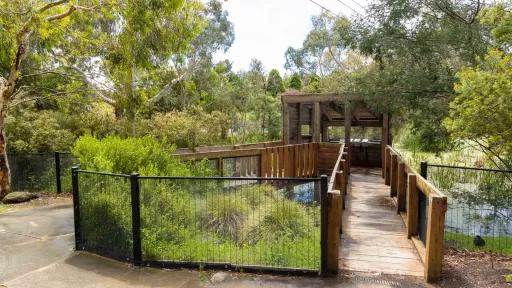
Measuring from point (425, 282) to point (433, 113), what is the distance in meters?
6.35

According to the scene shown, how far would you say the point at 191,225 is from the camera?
175 inches

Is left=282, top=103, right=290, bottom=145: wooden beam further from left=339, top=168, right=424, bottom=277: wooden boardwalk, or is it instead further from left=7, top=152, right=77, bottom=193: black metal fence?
left=7, top=152, right=77, bottom=193: black metal fence

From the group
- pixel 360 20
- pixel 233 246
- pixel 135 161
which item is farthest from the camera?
pixel 360 20

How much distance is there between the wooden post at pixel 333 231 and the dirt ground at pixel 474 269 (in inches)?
39.9

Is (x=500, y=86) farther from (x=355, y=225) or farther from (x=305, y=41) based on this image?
(x=305, y=41)

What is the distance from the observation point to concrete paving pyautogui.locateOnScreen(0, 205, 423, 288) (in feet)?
12.4

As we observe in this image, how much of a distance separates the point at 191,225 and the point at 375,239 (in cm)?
261

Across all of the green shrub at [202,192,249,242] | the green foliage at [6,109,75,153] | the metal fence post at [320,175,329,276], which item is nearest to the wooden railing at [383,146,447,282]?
the metal fence post at [320,175,329,276]

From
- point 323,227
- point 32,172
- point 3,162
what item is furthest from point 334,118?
point 323,227

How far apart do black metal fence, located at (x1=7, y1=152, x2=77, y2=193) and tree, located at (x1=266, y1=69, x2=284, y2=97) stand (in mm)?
22165

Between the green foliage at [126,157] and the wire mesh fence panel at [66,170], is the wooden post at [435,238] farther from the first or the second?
the wire mesh fence panel at [66,170]

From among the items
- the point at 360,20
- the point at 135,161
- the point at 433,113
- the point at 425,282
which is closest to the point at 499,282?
the point at 425,282

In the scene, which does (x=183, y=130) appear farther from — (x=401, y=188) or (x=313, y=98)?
(x=401, y=188)

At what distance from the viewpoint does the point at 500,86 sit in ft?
18.5
